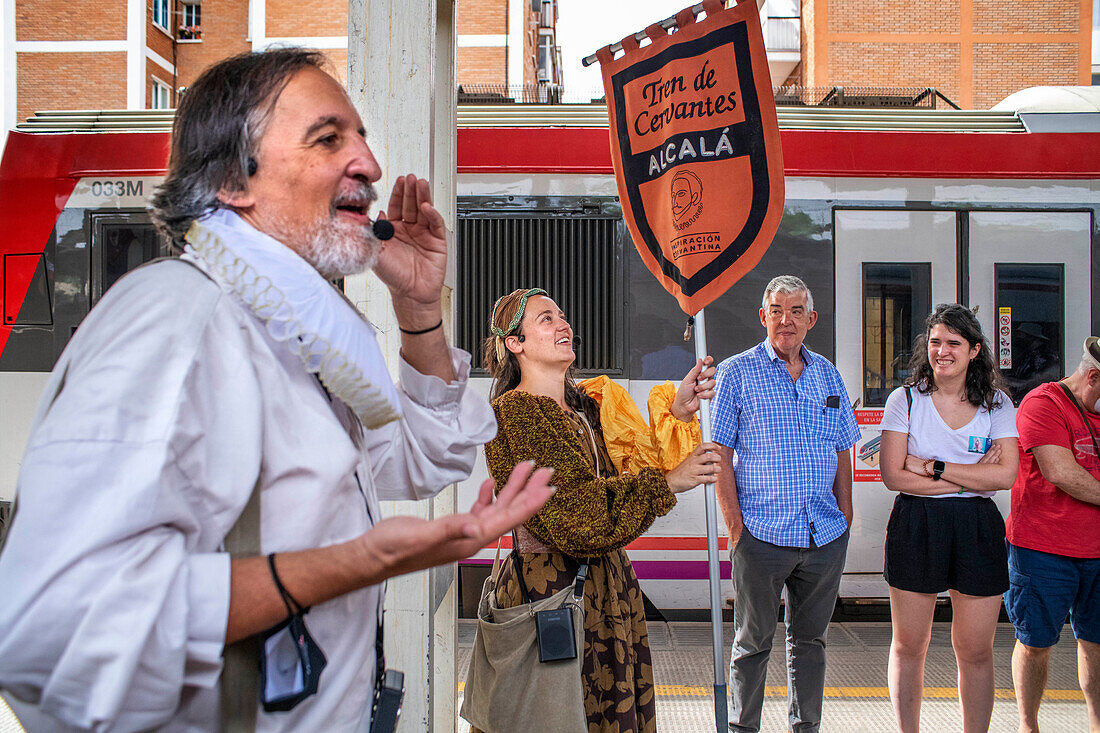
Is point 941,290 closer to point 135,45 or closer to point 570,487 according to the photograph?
point 570,487

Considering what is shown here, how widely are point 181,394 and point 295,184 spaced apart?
0.45 meters

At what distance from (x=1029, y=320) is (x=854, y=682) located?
2559mm

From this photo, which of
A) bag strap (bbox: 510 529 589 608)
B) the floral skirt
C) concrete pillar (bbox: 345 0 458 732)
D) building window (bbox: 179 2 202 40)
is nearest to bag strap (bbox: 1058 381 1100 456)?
the floral skirt

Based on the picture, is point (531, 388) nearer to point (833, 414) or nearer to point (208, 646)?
point (833, 414)

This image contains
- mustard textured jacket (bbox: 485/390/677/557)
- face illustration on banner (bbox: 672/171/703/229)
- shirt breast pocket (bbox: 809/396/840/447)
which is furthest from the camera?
shirt breast pocket (bbox: 809/396/840/447)

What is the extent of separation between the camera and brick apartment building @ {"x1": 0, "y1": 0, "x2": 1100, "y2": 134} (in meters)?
24.7

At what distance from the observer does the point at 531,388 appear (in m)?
2.88

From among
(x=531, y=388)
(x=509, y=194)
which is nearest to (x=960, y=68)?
(x=509, y=194)

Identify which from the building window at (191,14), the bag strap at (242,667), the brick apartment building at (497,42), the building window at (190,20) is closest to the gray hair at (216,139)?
the bag strap at (242,667)

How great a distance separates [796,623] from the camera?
360cm

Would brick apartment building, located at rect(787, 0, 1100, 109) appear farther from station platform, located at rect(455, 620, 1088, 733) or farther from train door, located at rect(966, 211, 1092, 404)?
station platform, located at rect(455, 620, 1088, 733)

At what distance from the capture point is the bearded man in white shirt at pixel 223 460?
0.87m

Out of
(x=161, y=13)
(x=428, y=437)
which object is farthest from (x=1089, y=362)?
(x=161, y=13)

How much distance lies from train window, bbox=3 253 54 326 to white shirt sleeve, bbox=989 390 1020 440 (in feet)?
17.6
